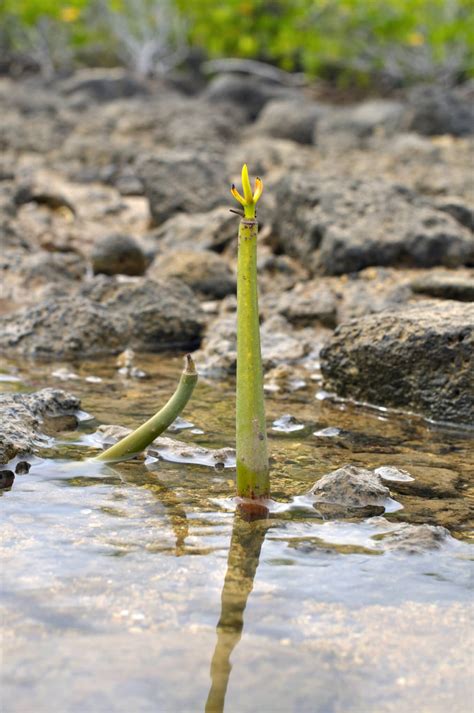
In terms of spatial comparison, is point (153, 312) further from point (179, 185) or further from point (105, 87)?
point (105, 87)

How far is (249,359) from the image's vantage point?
2.47 m

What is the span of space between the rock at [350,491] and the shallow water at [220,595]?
0.26 feet

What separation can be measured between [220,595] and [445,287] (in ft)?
11.9

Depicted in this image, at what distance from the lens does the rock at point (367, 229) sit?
20.7 feet

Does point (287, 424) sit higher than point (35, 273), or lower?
lower

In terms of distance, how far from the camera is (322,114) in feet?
48.8

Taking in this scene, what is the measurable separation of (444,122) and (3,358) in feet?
33.7

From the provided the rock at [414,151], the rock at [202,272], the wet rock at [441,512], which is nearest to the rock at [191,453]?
the wet rock at [441,512]

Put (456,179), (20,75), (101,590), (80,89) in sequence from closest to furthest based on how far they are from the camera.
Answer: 1. (101,590)
2. (456,179)
3. (80,89)
4. (20,75)

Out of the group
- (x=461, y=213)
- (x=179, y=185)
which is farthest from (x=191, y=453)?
(x=179, y=185)

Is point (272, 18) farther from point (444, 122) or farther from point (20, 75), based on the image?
point (444, 122)

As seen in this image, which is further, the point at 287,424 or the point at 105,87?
the point at 105,87

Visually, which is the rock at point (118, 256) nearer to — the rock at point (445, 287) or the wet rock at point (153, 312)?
the wet rock at point (153, 312)

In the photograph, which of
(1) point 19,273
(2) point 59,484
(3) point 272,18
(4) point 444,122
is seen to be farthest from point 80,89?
(2) point 59,484
